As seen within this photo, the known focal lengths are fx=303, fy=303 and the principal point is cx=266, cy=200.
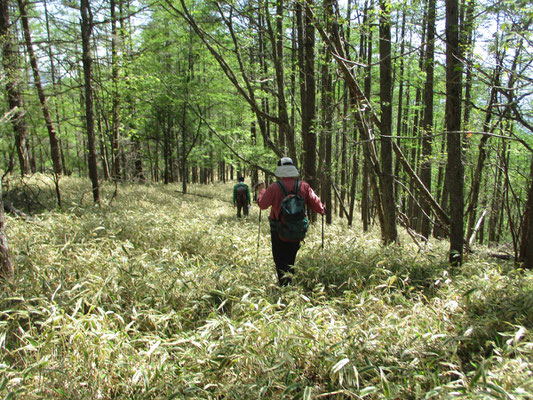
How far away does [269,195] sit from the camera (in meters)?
4.42

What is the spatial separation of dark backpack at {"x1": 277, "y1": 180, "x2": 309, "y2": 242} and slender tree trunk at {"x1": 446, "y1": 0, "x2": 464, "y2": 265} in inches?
94.1

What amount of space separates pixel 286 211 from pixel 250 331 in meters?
1.78

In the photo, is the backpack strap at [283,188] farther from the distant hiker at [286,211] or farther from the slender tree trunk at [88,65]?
the slender tree trunk at [88,65]

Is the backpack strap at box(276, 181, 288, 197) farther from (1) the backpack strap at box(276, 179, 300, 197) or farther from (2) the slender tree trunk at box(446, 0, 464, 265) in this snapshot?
(2) the slender tree trunk at box(446, 0, 464, 265)

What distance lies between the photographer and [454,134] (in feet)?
15.2

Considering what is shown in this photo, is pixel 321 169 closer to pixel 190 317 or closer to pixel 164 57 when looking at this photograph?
pixel 190 317

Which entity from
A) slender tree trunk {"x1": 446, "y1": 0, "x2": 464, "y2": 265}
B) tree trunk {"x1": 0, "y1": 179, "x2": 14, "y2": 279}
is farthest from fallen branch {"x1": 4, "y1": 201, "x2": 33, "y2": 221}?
slender tree trunk {"x1": 446, "y1": 0, "x2": 464, "y2": 265}

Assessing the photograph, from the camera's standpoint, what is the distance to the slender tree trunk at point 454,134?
4211 millimetres

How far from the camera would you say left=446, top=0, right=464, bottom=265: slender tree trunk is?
4211 millimetres

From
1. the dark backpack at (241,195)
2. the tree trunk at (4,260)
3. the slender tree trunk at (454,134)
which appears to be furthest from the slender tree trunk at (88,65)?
the slender tree trunk at (454,134)

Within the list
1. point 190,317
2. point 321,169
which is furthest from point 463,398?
point 321,169

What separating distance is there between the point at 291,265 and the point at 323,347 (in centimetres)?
184

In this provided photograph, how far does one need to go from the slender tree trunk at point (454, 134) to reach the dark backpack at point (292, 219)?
239 cm

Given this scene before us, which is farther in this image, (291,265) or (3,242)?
(291,265)
